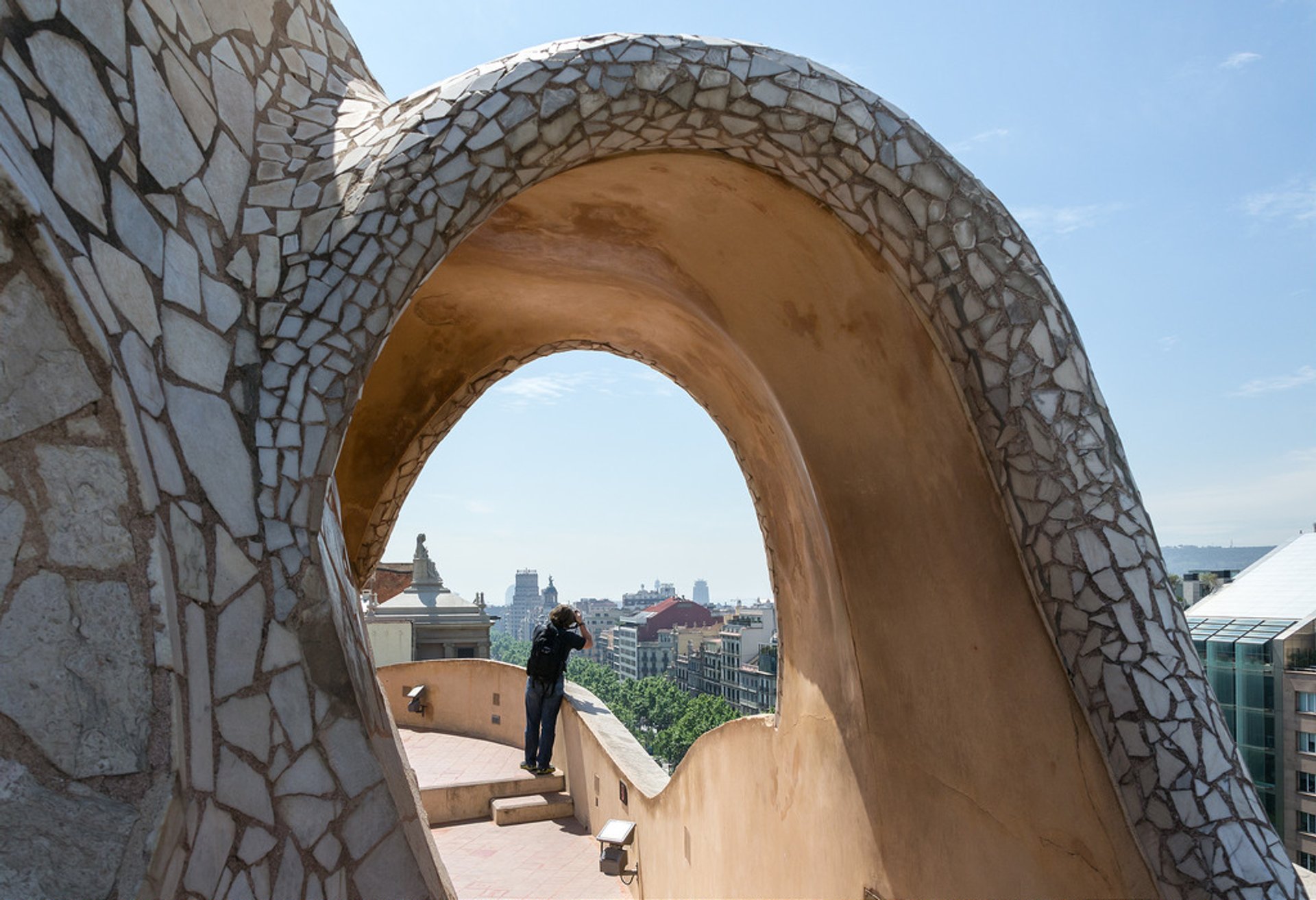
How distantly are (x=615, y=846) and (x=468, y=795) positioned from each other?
5.41 ft

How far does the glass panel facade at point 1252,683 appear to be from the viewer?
1062 cm

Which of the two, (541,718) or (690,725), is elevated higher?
(541,718)

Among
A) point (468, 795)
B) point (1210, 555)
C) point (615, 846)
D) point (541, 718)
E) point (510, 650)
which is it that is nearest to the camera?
point (615, 846)

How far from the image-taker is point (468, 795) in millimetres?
7781

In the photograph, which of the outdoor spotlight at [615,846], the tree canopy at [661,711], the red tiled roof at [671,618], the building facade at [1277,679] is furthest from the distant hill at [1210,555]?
the outdoor spotlight at [615,846]

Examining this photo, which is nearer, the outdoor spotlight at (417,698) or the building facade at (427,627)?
the outdoor spotlight at (417,698)

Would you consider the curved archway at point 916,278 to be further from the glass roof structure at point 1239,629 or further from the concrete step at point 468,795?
the glass roof structure at point 1239,629

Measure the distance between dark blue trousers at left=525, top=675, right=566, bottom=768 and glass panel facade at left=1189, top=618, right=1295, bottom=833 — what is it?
7.53 meters

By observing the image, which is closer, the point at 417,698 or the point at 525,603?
the point at 417,698

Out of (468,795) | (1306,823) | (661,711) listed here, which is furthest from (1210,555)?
(468,795)

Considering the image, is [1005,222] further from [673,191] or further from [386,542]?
[386,542]

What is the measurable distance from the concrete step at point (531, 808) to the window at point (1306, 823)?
8.65 meters

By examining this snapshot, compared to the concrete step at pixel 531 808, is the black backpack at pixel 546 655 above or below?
above

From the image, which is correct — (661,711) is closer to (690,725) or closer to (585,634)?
(690,725)
